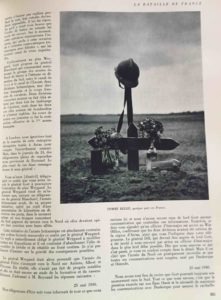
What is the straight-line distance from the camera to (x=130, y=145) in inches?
24.6

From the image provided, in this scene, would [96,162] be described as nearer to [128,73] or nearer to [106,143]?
[106,143]

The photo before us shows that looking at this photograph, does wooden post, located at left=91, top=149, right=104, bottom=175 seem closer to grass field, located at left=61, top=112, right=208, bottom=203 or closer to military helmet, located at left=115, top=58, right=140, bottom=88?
grass field, located at left=61, top=112, right=208, bottom=203

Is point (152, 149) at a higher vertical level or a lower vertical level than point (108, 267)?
higher

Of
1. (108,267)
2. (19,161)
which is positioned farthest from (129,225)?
(19,161)

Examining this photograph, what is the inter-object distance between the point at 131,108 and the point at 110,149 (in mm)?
74

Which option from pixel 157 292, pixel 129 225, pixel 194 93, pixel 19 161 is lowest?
pixel 157 292

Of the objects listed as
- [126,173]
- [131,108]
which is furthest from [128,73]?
[126,173]

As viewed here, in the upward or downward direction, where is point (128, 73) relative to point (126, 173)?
upward

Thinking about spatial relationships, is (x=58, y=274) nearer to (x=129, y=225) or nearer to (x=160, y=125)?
(x=129, y=225)

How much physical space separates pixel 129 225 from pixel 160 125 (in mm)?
165

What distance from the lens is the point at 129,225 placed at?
61 centimetres

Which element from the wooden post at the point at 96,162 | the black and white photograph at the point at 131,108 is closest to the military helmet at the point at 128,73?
the black and white photograph at the point at 131,108

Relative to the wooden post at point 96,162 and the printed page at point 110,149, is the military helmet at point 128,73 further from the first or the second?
the wooden post at point 96,162

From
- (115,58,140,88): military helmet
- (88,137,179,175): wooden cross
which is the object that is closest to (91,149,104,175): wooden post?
(88,137,179,175): wooden cross
